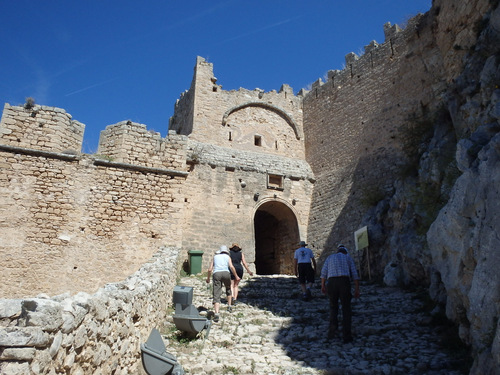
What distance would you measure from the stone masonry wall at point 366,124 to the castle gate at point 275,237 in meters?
0.99

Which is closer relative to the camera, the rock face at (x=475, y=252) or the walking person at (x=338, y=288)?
the rock face at (x=475, y=252)

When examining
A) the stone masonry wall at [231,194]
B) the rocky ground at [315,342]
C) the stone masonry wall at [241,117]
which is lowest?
the rocky ground at [315,342]

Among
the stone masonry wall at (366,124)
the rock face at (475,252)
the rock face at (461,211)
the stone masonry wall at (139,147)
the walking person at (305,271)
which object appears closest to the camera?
the rock face at (475,252)

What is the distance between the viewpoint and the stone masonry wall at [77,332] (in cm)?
250

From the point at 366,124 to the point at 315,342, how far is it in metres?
10.2

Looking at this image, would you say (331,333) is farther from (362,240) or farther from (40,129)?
(40,129)

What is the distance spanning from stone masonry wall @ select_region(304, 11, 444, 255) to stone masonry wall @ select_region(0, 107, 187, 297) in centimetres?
591

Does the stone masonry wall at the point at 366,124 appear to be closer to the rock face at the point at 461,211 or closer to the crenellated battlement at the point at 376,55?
the crenellated battlement at the point at 376,55

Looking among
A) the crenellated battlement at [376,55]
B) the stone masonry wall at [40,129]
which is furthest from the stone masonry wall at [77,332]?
the crenellated battlement at [376,55]

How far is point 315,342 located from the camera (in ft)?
20.7

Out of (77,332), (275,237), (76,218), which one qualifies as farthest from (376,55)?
(77,332)

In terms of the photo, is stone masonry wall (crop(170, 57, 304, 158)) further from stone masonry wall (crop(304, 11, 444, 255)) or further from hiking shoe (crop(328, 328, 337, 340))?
hiking shoe (crop(328, 328, 337, 340))

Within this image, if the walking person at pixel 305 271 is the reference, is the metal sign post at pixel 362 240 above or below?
above

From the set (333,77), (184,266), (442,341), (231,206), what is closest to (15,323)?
(442,341)
